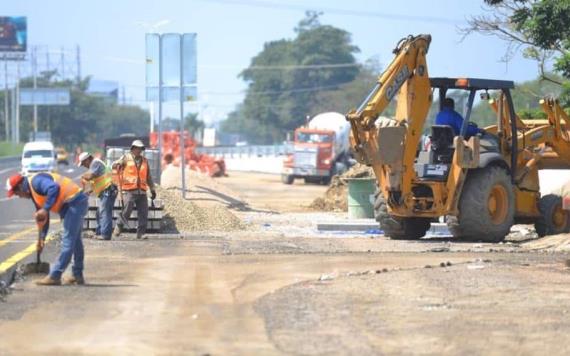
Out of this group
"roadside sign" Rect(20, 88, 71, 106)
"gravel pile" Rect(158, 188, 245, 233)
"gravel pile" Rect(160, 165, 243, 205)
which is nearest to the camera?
"gravel pile" Rect(158, 188, 245, 233)

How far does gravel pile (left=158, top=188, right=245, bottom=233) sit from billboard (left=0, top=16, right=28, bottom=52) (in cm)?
11447

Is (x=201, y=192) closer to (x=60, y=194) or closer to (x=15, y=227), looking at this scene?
(x=15, y=227)

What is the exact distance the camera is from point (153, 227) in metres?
24.2

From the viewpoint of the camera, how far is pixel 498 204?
21.7 m

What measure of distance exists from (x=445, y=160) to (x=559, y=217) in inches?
102

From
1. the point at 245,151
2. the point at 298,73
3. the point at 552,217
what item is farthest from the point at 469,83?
the point at 298,73

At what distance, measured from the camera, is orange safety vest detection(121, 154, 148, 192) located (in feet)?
74.1

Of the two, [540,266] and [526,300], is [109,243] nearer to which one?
[540,266]

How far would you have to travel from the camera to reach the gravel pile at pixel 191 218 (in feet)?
83.0

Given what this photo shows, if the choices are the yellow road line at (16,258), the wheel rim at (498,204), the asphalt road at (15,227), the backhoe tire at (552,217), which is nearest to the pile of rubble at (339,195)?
the asphalt road at (15,227)

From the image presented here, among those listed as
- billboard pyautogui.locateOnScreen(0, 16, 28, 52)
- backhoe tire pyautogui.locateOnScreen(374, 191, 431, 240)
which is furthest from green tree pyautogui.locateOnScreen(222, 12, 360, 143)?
backhoe tire pyautogui.locateOnScreen(374, 191, 431, 240)

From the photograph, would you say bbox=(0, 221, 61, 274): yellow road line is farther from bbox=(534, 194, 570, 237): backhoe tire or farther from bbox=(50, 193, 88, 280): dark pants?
bbox=(534, 194, 570, 237): backhoe tire

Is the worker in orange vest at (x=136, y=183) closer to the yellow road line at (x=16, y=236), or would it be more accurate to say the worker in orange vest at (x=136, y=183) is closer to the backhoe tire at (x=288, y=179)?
the yellow road line at (x=16, y=236)

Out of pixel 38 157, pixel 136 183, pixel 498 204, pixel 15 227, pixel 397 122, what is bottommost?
pixel 38 157
